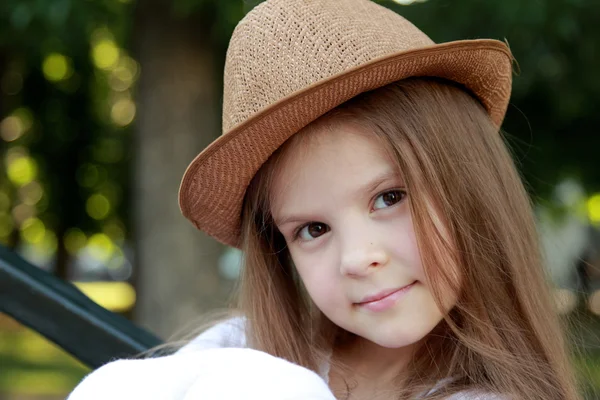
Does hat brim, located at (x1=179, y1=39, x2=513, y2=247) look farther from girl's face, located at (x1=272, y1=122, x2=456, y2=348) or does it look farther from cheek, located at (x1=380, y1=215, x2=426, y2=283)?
cheek, located at (x1=380, y1=215, x2=426, y2=283)

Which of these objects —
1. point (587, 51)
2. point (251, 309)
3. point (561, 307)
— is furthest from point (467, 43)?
point (587, 51)

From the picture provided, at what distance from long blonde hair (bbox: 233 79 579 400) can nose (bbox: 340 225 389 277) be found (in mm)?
83

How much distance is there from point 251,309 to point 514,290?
643mm

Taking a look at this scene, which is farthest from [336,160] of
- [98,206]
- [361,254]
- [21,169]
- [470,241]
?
[21,169]

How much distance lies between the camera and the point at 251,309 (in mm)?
1880

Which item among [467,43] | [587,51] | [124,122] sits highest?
[467,43]

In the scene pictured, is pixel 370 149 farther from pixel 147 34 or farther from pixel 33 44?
pixel 33 44

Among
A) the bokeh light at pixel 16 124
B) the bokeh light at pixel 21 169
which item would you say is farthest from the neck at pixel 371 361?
the bokeh light at pixel 21 169

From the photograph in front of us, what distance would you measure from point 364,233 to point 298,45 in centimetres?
39

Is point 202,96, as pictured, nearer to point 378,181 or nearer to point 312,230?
point 312,230

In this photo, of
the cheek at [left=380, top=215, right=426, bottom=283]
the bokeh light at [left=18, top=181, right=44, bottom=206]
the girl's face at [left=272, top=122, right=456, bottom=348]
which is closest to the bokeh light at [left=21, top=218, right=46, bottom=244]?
the bokeh light at [left=18, top=181, right=44, bottom=206]

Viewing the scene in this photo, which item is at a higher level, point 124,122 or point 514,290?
point 514,290

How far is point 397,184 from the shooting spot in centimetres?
153

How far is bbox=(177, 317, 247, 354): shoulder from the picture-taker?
1.83 metres
